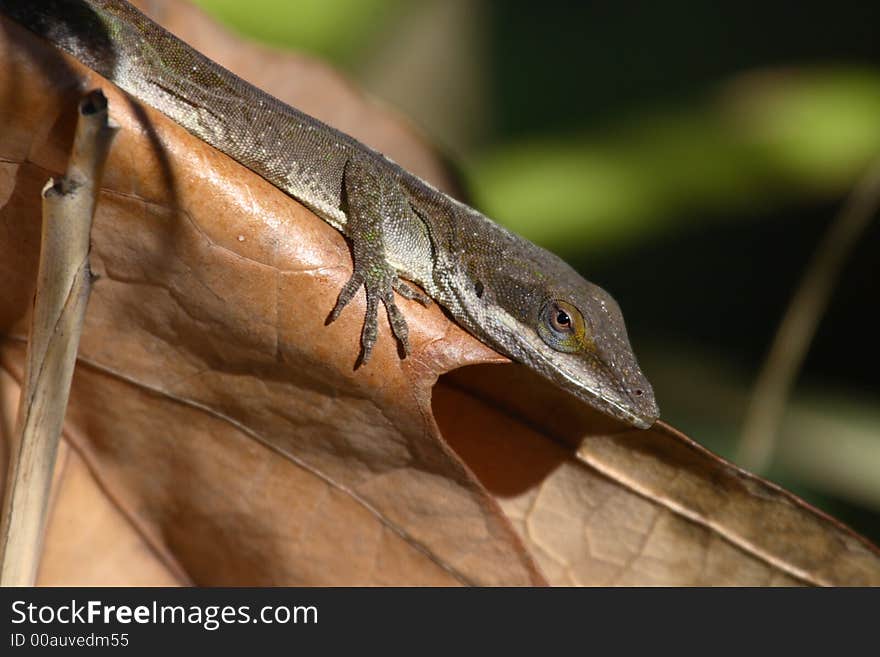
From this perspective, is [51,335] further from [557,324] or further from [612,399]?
[557,324]

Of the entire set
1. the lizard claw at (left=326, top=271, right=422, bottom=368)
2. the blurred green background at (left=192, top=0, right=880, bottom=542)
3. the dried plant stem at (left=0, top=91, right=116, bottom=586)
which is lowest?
the dried plant stem at (left=0, top=91, right=116, bottom=586)

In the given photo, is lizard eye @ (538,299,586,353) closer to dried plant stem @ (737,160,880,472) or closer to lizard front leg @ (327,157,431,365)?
lizard front leg @ (327,157,431,365)

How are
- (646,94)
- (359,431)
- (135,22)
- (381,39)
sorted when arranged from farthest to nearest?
(381,39) → (646,94) → (135,22) → (359,431)

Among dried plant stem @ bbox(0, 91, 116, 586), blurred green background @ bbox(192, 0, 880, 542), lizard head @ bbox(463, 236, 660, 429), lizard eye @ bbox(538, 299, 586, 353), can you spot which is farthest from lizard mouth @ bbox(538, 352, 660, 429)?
dried plant stem @ bbox(0, 91, 116, 586)

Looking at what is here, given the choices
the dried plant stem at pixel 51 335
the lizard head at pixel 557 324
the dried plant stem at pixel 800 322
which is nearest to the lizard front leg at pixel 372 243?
the lizard head at pixel 557 324

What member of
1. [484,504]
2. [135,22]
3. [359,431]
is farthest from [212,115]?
[484,504]

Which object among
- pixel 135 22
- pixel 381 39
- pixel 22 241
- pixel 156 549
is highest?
pixel 381 39

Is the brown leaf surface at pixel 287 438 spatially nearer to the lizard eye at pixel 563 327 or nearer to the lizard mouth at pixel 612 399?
the lizard mouth at pixel 612 399
